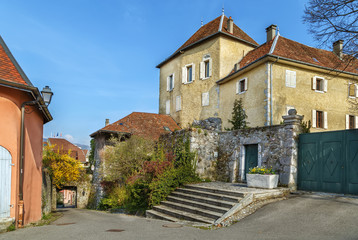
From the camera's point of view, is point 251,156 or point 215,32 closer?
point 251,156

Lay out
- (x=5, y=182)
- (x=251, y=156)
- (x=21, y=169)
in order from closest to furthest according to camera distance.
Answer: (x=5, y=182) < (x=21, y=169) < (x=251, y=156)

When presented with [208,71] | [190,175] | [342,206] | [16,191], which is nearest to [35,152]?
[16,191]

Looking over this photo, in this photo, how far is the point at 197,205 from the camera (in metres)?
9.62

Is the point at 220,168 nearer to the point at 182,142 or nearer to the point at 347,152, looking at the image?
the point at 182,142

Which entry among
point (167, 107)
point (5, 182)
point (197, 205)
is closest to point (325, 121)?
point (167, 107)

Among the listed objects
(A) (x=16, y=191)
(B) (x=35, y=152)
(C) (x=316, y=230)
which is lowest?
(C) (x=316, y=230)

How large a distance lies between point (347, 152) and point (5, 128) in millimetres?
9890

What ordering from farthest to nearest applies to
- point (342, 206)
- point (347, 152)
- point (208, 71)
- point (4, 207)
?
point (208, 71) < point (347, 152) < point (342, 206) < point (4, 207)

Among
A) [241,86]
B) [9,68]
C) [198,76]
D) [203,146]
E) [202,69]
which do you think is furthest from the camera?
[198,76]

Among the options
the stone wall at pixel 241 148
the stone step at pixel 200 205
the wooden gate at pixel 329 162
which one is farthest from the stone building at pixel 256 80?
the stone step at pixel 200 205

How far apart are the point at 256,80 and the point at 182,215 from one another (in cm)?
1188

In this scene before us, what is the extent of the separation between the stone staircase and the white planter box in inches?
53.8

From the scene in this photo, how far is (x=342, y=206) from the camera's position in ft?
25.4

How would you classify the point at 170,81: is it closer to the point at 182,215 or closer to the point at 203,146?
the point at 203,146
